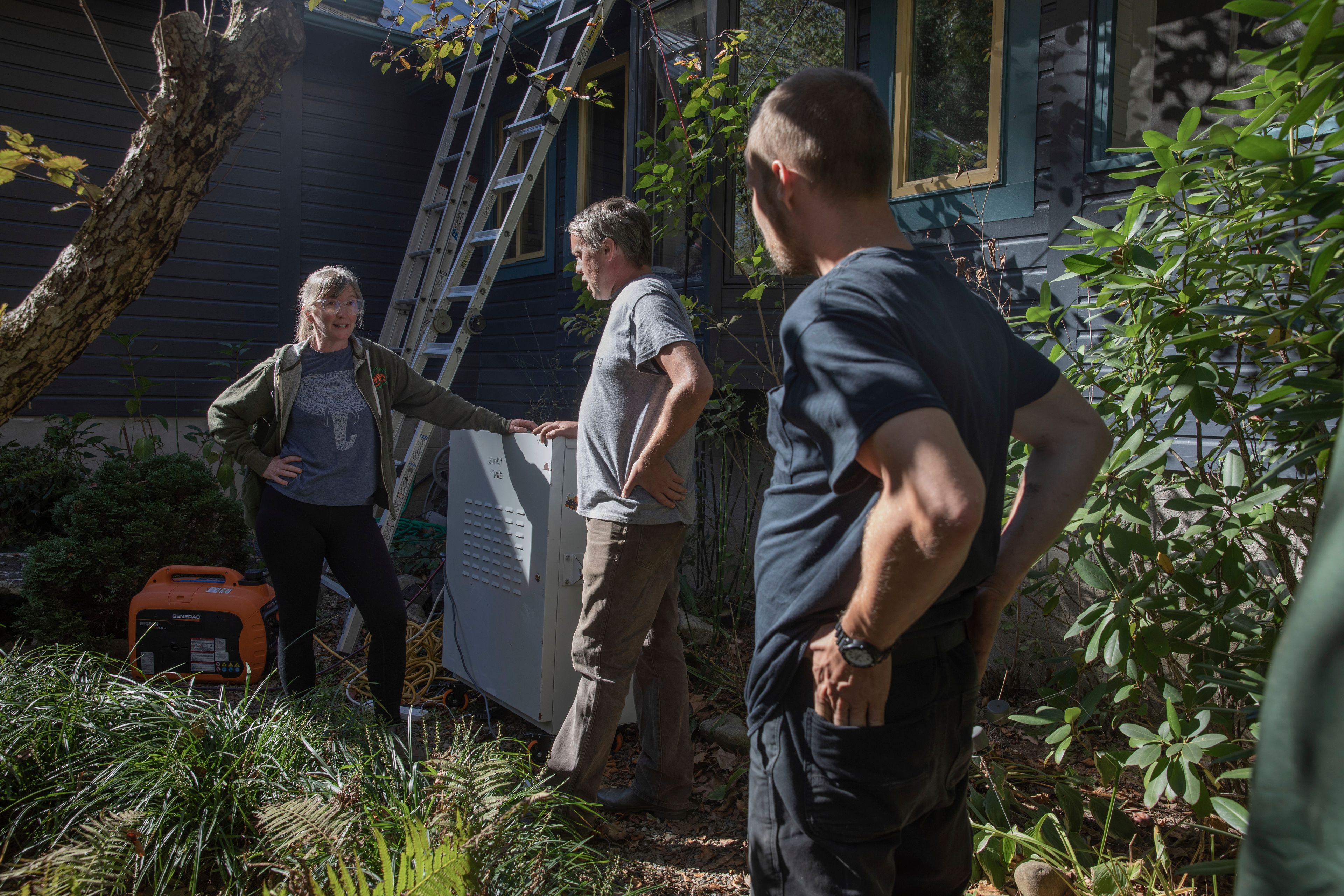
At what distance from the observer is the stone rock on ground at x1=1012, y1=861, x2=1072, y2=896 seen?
234cm

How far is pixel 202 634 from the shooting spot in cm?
397

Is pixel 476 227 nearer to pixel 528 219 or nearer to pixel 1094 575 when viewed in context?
pixel 1094 575

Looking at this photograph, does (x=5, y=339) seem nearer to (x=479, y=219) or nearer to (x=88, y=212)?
(x=479, y=219)

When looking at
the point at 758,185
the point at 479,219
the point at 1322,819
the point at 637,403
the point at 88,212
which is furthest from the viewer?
the point at 88,212

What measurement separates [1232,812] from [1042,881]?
0.55m

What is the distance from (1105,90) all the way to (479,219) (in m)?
3.25

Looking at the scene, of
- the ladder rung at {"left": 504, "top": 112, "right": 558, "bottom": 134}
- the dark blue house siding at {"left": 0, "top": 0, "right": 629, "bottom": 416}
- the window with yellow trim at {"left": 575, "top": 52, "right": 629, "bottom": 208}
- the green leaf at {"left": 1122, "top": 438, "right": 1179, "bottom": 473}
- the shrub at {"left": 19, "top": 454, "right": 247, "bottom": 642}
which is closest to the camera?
the green leaf at {"left": 1122, "top": 438, "right": 1179, "bottom": 473}

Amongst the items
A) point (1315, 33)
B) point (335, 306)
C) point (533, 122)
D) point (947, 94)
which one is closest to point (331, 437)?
point (335, 306)

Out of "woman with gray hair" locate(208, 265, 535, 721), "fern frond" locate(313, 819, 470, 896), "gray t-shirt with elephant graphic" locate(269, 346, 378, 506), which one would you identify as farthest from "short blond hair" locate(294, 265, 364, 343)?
"fern frond" locate(313, 819, 470, 896)

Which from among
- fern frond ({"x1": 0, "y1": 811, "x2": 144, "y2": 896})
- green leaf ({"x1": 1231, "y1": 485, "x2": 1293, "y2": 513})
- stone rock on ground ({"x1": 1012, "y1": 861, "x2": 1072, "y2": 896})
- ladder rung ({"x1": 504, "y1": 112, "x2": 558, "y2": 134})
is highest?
ladder rung ({"x1": 504, "y1": 112, "x2": 558, "y2": 134})

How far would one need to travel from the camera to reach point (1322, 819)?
49 cm

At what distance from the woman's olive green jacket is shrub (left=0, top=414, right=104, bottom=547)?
11.5 feet

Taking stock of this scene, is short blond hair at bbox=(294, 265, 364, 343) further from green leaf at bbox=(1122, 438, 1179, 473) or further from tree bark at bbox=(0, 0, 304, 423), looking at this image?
green leaf at bbox=(1122, 438, 1179, 473)

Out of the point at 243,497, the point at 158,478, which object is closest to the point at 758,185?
the point at 243,497
